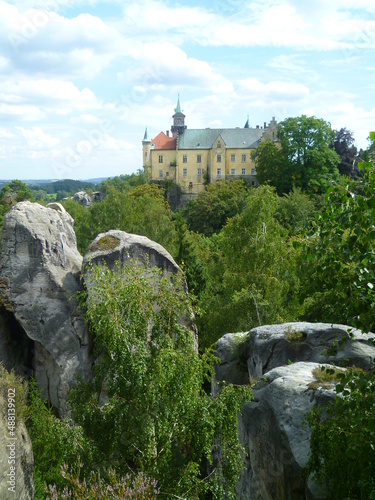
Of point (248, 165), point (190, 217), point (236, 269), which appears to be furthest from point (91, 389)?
point (248, 165)

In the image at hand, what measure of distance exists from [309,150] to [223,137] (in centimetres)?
3110

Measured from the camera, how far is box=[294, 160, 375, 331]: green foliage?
5.95 metres

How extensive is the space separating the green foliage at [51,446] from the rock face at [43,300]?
4.47ft

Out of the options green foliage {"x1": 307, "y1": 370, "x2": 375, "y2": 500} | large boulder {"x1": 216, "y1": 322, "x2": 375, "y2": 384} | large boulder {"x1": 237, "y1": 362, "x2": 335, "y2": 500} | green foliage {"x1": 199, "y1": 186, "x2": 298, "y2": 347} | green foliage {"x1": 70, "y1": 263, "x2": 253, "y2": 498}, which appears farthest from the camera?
green foliage {"x1": 199, "y1": 186, "x2": 298, "y2": 347}

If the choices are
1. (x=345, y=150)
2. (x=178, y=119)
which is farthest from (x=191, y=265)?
(x=178, y=119)

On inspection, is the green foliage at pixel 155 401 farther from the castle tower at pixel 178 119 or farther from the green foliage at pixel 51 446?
the castle tower at pixel 178 119

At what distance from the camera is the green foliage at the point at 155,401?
9.11 m

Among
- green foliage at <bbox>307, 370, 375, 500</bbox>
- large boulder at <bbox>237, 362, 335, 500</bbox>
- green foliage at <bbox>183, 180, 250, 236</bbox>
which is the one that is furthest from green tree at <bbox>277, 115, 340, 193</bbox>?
green foliage at <bbox>307, 370, 375, 500</bbox>

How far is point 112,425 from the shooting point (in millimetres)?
9758

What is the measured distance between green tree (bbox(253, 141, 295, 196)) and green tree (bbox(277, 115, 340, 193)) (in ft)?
2.29

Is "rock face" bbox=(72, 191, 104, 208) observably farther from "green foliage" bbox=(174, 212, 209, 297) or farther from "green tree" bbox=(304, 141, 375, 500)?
"green tree" bbox=(304, 141, 375, 500)

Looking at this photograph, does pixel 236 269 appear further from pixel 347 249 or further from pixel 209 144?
pixel 209 144

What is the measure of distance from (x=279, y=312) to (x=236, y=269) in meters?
3.21

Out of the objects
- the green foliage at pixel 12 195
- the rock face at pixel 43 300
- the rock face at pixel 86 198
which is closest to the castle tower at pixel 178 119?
the rock face at pixel 86 198
